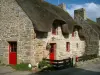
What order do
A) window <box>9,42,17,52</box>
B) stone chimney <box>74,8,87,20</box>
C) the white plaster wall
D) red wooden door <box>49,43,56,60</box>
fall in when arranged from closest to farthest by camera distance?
window <box>9,42,17,52</box> < red wooden door <box>49,43,56,60</box> < the white plaster wall < stone chimney <box>74,8,87,20</box>

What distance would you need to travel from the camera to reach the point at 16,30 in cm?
1653

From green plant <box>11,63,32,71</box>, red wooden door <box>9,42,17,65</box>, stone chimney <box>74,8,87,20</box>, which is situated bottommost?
green plant <box>11,63,32,71</box>

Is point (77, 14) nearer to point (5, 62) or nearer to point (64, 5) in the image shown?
point (64, 5)

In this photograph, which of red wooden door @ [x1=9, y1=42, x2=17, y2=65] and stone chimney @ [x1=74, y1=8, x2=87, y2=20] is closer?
red wooden door @ [x1=9, y1=42, x2=17, y2=65]

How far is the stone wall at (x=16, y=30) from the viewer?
15.8 meters

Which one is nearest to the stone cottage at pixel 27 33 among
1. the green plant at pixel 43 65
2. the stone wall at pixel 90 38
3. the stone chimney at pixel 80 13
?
the green plant at pixel 43 65

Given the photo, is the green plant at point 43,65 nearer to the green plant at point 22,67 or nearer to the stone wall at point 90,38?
the green plant at point 22,67

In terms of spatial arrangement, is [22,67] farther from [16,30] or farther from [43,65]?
[16,30]

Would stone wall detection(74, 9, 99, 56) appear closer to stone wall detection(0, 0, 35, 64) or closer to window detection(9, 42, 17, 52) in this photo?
window detection(9, 42, 17, 52)

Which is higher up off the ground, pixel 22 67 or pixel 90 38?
pixel 90 38

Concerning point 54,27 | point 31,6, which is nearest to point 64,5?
point 54,27

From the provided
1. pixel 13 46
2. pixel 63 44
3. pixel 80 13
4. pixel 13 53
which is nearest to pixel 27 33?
pixel 13 46

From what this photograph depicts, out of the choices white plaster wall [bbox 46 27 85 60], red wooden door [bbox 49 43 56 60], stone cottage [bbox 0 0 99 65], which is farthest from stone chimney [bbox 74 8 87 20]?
red wooden door [bbox 49 43 56 60]

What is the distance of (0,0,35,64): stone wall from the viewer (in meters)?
15.8
